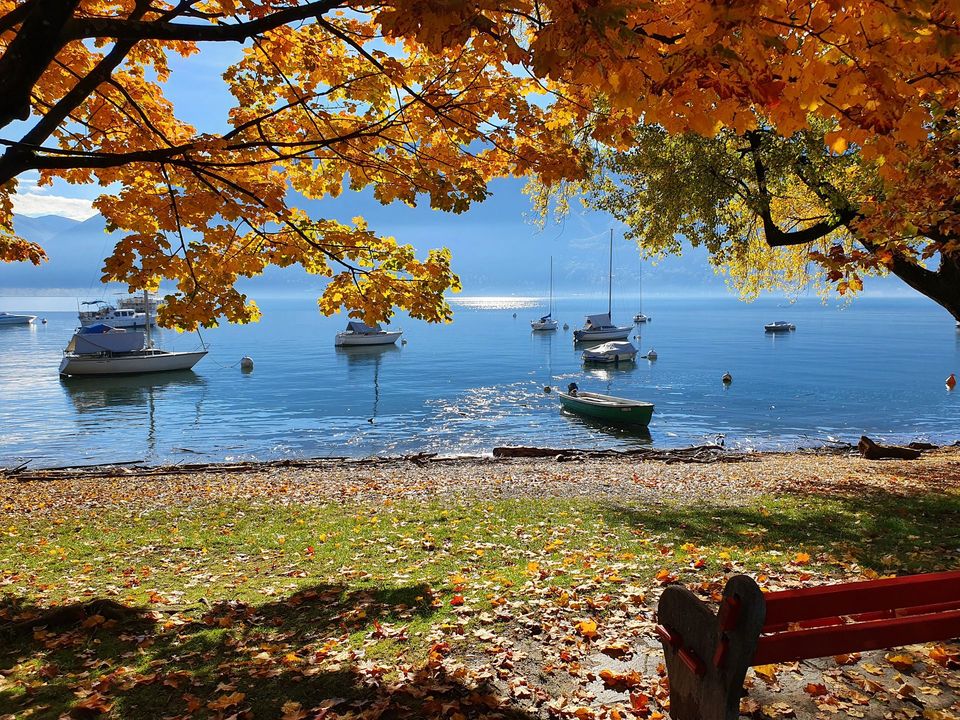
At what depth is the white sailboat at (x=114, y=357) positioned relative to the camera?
59281mm

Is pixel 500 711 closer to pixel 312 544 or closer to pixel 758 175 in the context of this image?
pixel 312 544

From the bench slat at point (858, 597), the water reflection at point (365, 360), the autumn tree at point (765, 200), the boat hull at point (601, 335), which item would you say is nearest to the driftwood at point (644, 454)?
the autumn tree at point (765, 200)

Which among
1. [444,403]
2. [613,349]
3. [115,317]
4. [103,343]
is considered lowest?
[444,403]

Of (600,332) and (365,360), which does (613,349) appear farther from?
(365,360)

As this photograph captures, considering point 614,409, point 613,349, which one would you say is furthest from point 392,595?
point 613,349

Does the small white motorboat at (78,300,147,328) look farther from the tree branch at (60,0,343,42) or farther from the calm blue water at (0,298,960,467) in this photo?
the tree branch at (60,0,343,42)

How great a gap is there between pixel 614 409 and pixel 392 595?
96.7 feet

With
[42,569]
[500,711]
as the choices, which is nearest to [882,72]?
[500,711]

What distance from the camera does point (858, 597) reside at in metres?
3.08

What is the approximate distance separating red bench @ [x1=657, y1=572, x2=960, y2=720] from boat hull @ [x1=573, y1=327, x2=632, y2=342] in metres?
92.5

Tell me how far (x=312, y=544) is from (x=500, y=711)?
573 cm

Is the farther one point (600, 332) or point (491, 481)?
point (600, 332)

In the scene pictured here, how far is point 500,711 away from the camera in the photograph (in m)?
4.04

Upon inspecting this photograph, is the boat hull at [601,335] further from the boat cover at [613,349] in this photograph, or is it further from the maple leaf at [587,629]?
the maple leaf at [587,629]
